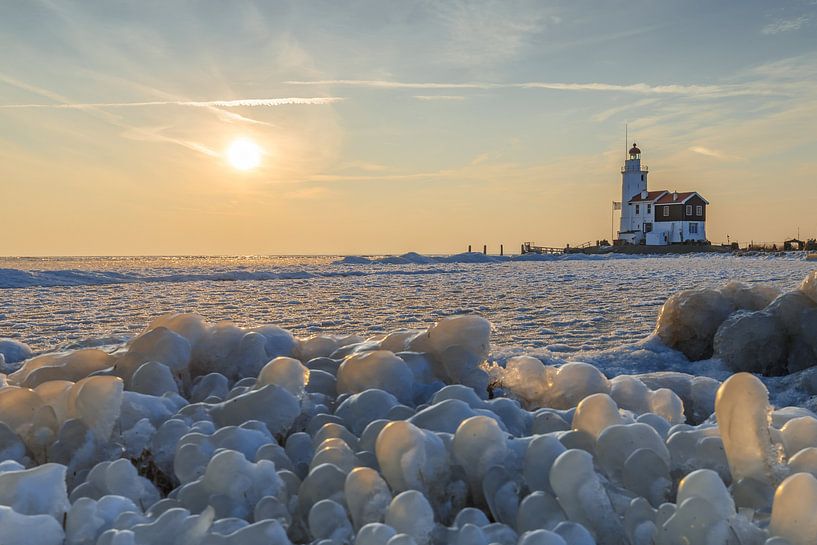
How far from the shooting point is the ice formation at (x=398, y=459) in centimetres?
111

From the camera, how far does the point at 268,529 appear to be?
1102mm

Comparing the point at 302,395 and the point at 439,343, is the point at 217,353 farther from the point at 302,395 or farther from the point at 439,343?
the point at 439,343

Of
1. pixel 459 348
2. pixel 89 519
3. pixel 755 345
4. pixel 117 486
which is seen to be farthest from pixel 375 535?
pixel 755 345

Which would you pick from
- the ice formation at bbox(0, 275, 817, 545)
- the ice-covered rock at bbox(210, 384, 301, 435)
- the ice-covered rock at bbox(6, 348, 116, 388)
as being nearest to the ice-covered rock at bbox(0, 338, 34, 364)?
the ice-covered rock at bbox(6, 348, 116, 388)

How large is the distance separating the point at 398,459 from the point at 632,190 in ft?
204

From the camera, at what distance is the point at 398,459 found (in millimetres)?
1268

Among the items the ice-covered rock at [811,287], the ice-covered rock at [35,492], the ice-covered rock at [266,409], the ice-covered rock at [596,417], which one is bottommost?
the ice-covered rock at [35,492]

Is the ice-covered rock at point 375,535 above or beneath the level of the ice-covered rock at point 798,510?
beneath

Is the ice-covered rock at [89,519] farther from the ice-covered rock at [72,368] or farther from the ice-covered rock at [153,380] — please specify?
the ice-covered rock at [72,368]

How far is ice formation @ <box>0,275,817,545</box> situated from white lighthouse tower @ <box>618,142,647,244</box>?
60.2 metres

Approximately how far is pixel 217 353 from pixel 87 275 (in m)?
15.5

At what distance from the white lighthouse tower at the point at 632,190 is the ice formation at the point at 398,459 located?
60164mm

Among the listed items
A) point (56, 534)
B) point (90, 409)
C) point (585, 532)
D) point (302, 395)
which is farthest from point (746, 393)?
point (90, 409)

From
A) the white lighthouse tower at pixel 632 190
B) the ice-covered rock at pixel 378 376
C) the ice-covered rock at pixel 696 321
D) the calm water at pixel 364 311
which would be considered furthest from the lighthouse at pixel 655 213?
the ice-covered rock at pixel 378 376
